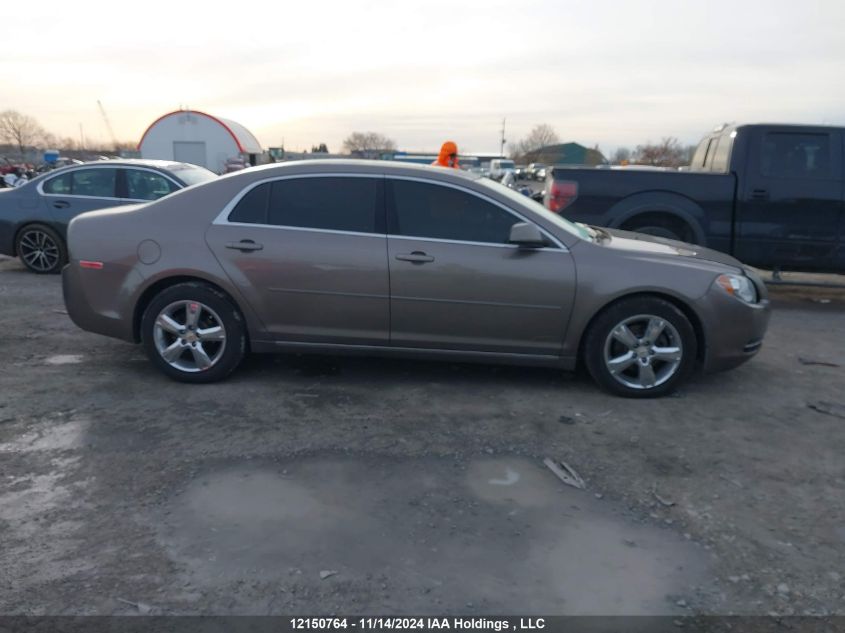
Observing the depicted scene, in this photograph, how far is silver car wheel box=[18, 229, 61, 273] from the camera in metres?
9.47

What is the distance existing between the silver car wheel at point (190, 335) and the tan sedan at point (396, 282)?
0.03 feet

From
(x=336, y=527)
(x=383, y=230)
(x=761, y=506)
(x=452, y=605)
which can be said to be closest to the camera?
(x=452, y=605)

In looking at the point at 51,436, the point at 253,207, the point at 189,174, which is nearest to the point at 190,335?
the point at 253,207

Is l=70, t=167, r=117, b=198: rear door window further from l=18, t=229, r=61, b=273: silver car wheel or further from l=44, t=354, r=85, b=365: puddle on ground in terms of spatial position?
l=44, t=354, r=85, b=365: puddle on ground

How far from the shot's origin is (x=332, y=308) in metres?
5.04

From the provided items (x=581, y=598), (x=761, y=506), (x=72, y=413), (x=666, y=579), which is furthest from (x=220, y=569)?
(x=761, y=506)

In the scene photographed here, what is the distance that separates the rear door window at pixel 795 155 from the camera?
7.82 metres

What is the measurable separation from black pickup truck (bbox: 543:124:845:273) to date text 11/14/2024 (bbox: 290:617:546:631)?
5640 mm

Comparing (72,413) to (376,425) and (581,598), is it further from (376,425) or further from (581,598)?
(581,598)

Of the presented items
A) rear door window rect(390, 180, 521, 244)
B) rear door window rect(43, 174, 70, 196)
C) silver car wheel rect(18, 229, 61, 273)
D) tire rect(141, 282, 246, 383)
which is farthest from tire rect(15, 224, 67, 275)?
rear door window rect(390, 180, 521, 244)

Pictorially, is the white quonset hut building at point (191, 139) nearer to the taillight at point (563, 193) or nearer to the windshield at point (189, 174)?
the windshield at point (189, 174)

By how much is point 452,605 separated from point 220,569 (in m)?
0.98

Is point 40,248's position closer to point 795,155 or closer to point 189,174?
point 189,174

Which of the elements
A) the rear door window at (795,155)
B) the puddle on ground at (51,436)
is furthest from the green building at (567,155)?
the puddle on ground at (51,436)
